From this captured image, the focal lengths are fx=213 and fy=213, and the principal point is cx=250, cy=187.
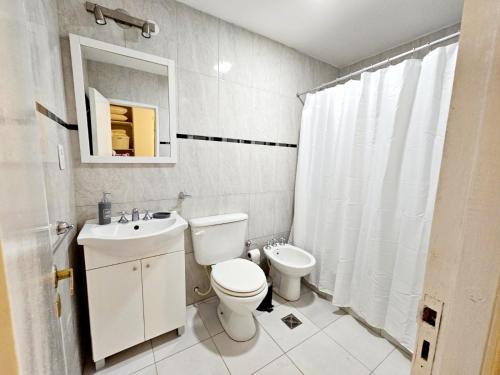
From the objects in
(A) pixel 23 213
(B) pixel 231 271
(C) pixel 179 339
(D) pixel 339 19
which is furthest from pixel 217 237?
(D) pixel 339 19

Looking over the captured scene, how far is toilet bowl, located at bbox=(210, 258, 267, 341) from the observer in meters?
1.35

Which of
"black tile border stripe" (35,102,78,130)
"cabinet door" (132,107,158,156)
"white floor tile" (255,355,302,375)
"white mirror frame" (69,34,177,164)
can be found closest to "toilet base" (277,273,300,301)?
"white floor tile" (255,355,302,375)

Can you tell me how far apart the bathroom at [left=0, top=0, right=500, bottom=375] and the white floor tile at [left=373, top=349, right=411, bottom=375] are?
13 mm

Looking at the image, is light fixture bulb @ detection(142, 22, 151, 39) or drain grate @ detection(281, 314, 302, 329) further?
drain grate @ detection(281, 314, 302, 329)

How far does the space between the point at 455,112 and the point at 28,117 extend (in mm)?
775

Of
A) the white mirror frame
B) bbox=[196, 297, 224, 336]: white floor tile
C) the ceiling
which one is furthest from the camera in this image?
bbox=[196, 297, 224, 336]: white floor tile

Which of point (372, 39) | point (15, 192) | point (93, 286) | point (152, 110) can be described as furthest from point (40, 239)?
point (372, 39)

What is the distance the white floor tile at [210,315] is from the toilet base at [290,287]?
610 millimetres

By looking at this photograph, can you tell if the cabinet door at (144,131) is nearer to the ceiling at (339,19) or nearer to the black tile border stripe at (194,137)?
the black tile border stripe at (194,137)

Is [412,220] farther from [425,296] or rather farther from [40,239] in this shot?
[40,239]

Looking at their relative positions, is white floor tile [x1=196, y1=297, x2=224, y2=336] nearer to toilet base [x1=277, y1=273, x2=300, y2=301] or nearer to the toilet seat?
the toilet seat

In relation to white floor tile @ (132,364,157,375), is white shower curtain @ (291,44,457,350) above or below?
above

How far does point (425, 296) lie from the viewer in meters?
0.40

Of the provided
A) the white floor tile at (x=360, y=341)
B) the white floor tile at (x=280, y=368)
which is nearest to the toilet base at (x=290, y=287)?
the white floor tile at (x=360, y=341)
